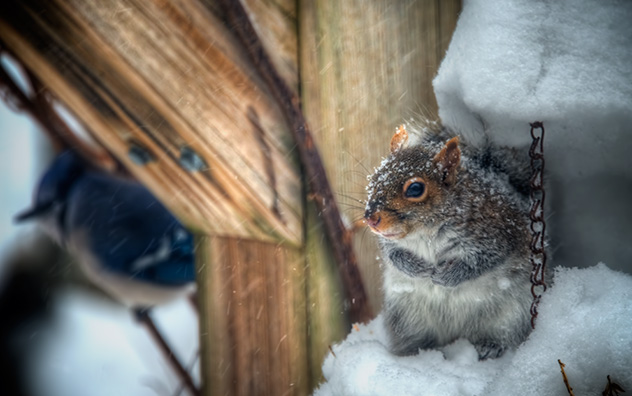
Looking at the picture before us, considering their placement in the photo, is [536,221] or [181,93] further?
[181,93]

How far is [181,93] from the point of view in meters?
0.99

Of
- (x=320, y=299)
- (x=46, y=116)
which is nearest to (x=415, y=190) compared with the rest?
(x=320, y=299)

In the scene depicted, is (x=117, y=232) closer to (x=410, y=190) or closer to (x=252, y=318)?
(x=252, y=318)

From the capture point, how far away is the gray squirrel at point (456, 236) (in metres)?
0.81

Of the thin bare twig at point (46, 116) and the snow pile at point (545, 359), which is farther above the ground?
the thin bare twig at point (46, 116)

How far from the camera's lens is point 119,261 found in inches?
55.0

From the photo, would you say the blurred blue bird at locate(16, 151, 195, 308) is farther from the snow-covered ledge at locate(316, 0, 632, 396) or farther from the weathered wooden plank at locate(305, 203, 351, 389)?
the snow-covered ledge at locate(316, 0, 632, 396)

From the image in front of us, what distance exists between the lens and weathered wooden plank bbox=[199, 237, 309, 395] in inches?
40.8

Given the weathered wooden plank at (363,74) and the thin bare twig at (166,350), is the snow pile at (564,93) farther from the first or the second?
the thin bare twig at (166,350)

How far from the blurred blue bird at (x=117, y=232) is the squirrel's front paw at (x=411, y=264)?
0.71 meters

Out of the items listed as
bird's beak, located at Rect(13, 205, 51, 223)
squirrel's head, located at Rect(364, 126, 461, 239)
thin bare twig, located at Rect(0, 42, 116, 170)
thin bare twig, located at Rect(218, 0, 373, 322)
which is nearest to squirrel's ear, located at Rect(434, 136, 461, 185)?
squirrel's head, located at Rect(364, 126, 461, 239)

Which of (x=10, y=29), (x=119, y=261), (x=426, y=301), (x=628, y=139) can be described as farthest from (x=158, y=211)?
(x=628, y=139)

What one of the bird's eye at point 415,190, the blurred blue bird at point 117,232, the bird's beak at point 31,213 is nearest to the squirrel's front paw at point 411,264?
the bird's eye at point 415,190

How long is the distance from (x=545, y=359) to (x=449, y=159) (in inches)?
13.7
